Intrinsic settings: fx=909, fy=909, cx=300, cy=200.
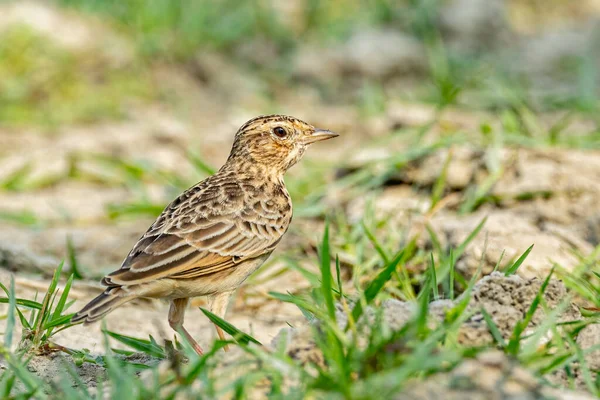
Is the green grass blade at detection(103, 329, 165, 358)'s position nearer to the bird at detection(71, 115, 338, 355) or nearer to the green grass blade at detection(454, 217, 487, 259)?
the bird at detection(71, 115, 338, 355)

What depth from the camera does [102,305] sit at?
3797mm

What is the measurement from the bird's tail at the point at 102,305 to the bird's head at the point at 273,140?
148 cm

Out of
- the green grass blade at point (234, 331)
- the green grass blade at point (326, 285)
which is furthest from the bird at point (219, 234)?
the green grass blade at point (326, 285)

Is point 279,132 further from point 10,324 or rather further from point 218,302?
point 10,324

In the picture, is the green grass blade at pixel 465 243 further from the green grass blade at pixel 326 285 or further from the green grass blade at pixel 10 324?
the green grass blade at pixel 10 324

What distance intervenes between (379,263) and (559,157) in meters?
1.94

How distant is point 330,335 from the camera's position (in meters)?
→ 3.05

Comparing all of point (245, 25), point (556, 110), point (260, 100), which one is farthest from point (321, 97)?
point (556, 110)

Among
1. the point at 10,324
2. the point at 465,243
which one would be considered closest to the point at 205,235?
the point at 10,324

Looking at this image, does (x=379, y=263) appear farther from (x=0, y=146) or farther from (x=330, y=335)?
(x=0, y=146)

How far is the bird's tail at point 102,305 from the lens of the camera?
3.70 metres

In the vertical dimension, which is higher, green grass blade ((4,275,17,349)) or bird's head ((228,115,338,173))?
bird's head ((228,115,338,173))

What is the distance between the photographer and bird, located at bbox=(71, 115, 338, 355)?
405 centimetres

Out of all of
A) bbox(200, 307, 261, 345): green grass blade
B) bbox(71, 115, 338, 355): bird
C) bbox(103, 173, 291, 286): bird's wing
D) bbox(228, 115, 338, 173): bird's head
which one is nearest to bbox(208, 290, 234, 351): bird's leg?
bbox(71, 115, 338, 355): bird
